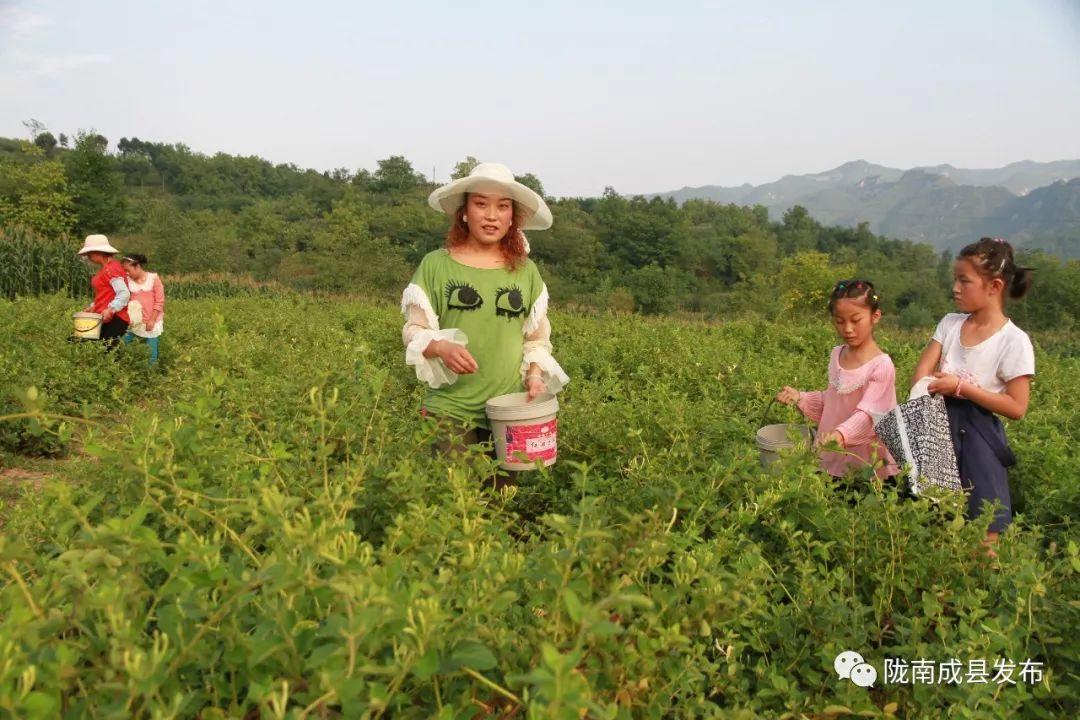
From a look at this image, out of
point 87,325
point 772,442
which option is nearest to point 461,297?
point 772,442

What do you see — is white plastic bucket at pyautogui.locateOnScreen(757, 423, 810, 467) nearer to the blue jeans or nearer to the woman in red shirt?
the woman in red shirt

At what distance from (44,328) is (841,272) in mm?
51331

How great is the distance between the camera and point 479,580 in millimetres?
1377

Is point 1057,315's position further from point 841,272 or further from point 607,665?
point 607,665

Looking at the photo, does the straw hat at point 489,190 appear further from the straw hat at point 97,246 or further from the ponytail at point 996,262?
the straw hat at point 97,246

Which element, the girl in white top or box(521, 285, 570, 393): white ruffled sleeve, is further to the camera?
box(521, 285, 570, 393): white ruffled sleeve

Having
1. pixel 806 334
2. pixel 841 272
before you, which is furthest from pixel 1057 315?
pixel 806 334

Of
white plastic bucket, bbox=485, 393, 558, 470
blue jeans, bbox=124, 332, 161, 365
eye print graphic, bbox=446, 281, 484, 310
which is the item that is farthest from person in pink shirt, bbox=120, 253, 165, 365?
white plastic bucket, bbox=485, 393, 558, 470

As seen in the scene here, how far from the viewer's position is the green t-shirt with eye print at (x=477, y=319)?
10.0 feet

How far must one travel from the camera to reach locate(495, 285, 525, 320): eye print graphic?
3.11m

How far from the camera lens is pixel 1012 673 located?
1655mm

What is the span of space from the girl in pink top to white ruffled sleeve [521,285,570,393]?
103 centimetres

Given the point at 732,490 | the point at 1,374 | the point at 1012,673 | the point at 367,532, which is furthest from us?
the point at 1,374

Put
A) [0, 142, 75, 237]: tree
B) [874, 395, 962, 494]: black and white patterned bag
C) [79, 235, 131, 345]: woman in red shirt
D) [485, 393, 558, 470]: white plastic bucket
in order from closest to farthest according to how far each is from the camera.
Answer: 1. [485, 393, 558, 470]: white plastic bucket
2. [874, 395, 962, 494]: black and white patterned bag
3. [79, 235, 131, 345]: woman in red shirt
4. [0, 142, 75, 237]: tree
